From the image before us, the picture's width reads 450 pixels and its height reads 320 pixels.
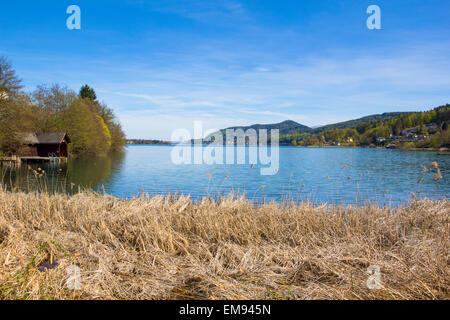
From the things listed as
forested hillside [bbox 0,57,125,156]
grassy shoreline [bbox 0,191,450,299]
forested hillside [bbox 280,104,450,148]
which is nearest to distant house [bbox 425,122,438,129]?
forested hillside [bbox 280,104,450,148]

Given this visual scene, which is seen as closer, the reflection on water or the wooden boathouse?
the reflection on water

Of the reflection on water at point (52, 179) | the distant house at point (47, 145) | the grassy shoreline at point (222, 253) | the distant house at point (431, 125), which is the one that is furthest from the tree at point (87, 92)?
the distant house at point (431, 125)

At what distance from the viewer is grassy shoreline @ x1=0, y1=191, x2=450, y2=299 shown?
389cm

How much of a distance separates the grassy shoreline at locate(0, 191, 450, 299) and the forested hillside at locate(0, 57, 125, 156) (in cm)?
2806

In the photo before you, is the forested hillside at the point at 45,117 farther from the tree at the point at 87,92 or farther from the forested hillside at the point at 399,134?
the forested hillside at the point at 399,134

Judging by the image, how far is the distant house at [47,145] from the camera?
41797mm

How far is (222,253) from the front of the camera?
5406mm

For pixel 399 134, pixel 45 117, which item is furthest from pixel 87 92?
pixel 399 134

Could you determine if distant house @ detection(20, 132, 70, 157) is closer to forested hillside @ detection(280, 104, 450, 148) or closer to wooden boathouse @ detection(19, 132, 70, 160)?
wooden boathouse @ detection(19, 132, 70, 160)

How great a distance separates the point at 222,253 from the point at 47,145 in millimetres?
45514

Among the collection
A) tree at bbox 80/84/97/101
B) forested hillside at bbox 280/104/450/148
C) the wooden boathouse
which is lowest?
the wooden boathouse

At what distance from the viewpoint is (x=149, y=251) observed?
Answer: 5.70 meters

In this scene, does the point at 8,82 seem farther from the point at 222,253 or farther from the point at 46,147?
the point at 222,253
